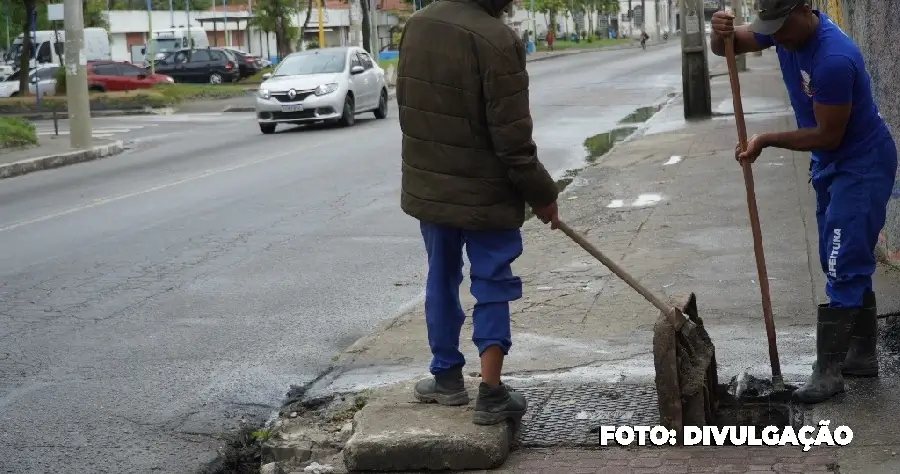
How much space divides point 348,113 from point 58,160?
6.31 m

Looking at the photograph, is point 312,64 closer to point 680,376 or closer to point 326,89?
point 326,89

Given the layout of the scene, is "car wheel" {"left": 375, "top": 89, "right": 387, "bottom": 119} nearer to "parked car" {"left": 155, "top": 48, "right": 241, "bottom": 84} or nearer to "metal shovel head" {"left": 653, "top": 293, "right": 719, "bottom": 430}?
"metal shovel head" {"left": 653, "top": 293, "right": 719, "bottom": 430}

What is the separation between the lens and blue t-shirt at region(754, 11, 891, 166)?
A: 5.07 meters

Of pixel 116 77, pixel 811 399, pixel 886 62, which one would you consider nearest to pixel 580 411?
pixel 811 399

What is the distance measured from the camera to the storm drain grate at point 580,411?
5012 mm

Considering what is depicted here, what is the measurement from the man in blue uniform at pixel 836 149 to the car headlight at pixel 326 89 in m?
19.2

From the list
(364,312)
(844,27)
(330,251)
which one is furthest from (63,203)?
(844,27)

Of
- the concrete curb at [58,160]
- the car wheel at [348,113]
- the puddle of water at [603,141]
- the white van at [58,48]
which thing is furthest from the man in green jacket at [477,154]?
the white van at [58,48]

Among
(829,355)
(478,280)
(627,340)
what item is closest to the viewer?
(478,280)

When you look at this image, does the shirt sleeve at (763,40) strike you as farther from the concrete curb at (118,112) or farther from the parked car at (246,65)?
the parked car at (246,65)

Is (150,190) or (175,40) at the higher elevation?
(175,40)

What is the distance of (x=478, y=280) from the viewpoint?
4996 mm

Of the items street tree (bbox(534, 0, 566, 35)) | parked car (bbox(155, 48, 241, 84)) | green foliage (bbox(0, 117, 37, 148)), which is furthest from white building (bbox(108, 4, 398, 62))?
green foliage (bbox(0, 117, 37, 148))

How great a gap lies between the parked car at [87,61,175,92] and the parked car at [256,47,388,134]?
17.1 metres
